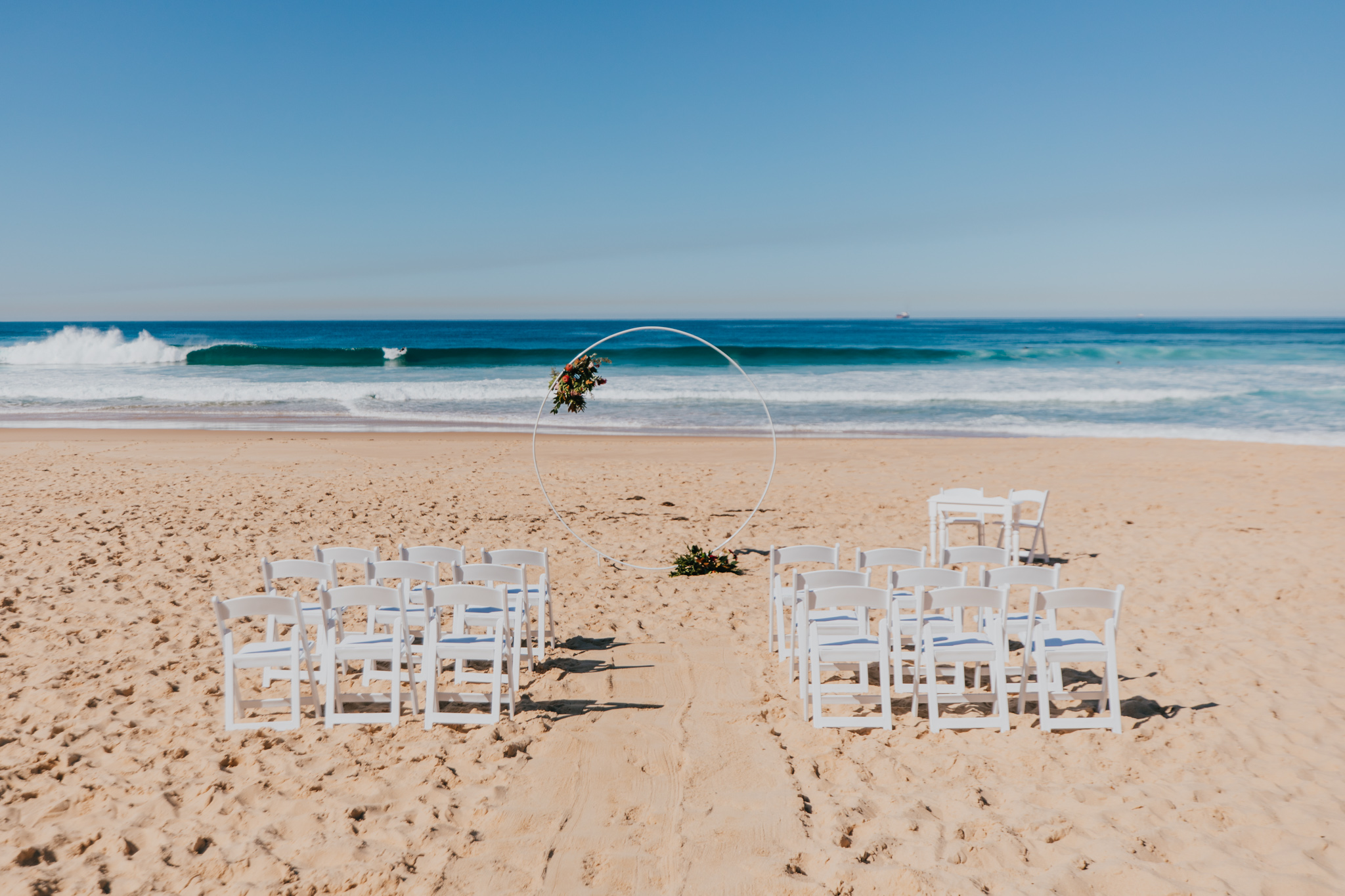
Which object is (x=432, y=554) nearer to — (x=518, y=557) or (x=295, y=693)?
(x=518, y=557)

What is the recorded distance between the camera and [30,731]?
15.8 ft

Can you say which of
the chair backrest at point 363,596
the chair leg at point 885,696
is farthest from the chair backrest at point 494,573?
the chair leg at point 885,696

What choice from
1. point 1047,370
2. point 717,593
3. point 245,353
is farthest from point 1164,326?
point 717,593

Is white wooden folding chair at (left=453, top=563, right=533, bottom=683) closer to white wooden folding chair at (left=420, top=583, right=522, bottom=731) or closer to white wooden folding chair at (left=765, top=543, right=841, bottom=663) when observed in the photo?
white wooden folding chair at (left=420, top=583, right=522, bottom=731)

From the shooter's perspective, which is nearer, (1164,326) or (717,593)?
(717,593)

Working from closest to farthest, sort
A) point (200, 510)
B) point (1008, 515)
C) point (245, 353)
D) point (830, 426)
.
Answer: point (1008, 515) < point (200, 510) < point (830, 426) < point (245, 353)

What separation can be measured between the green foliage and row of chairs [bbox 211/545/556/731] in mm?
2639

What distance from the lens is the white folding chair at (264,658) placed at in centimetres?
466

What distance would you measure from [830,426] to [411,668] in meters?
17.5

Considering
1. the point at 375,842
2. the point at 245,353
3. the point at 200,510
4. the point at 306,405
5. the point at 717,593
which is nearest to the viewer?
the point at 375,842

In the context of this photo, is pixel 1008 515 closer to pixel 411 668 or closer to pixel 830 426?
pixel 411 668

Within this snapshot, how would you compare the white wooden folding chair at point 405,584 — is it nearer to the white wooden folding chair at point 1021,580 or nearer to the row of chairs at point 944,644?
the row of chairs at point 944,644

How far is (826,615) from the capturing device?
5.93 meters

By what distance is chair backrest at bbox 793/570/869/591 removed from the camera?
529 cm
